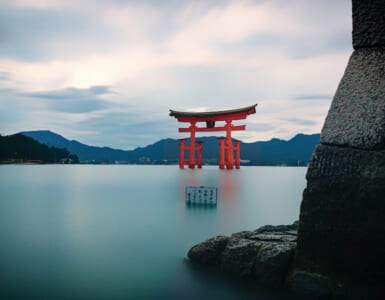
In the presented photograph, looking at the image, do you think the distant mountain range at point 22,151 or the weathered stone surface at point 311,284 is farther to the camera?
the distant mountain range at point 22,151

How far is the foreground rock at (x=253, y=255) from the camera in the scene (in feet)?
10.9

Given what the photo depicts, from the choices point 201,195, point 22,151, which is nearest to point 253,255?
point 201,195

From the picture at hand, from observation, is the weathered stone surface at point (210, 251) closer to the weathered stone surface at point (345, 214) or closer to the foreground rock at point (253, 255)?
the foreground rock at point (253, 255)

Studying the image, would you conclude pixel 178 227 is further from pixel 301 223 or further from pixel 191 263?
pixel 301 223

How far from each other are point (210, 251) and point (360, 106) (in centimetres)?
224

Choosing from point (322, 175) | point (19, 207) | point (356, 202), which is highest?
point (322, 175)

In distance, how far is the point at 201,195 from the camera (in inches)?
414

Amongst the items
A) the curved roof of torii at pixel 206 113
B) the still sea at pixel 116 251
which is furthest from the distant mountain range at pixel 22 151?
the still sea at pixel 116 251

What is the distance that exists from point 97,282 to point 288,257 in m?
2.04

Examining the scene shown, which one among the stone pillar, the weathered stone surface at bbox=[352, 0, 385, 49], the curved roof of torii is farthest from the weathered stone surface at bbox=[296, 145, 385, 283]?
the curved roof of torii

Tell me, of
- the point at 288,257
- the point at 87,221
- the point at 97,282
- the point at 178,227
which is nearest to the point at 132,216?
the point at 87,221

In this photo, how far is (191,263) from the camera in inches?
167

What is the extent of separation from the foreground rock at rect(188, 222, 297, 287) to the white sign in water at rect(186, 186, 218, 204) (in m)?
6.08

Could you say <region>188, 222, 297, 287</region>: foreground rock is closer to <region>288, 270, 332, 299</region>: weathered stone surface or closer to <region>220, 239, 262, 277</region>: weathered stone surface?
<region>220, 239, 262, 277</region>: weathered stone surface
